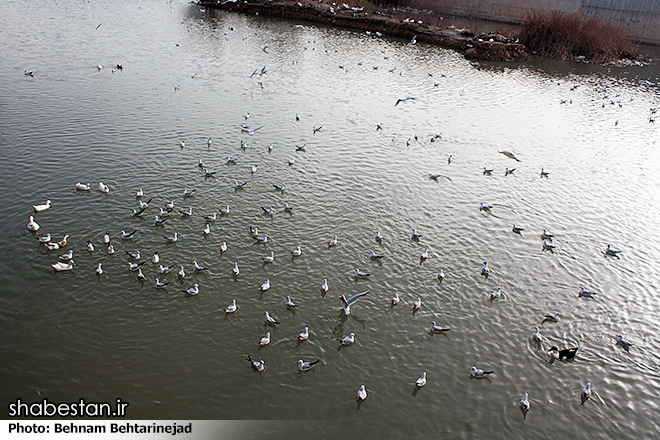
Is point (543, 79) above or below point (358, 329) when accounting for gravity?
above

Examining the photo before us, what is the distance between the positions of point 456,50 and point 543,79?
1450cm

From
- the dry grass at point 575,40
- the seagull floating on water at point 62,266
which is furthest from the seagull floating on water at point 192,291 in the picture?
the dry grass at point 575,40

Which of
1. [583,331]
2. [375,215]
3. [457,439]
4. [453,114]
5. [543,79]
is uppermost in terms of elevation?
[543,79]

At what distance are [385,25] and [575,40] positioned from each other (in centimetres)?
2805

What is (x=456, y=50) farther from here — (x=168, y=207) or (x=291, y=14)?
(x=168, y=207)

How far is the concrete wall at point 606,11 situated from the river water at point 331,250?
1445 inches

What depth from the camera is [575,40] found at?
6291cm

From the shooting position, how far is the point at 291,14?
77.0 m

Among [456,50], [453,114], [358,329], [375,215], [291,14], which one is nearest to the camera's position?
[358,329]

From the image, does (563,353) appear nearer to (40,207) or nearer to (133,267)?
(133,267)

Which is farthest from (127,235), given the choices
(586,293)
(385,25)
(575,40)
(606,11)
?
(606,11)

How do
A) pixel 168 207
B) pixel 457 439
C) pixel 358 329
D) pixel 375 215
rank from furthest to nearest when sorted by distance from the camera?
pixel 375 215 → pixel 168 207 → pixel 358 329 → pixel 457 439

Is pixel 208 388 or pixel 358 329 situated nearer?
pixel 208 388

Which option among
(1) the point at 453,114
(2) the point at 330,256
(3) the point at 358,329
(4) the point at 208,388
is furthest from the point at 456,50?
(4) the point at 208,388
